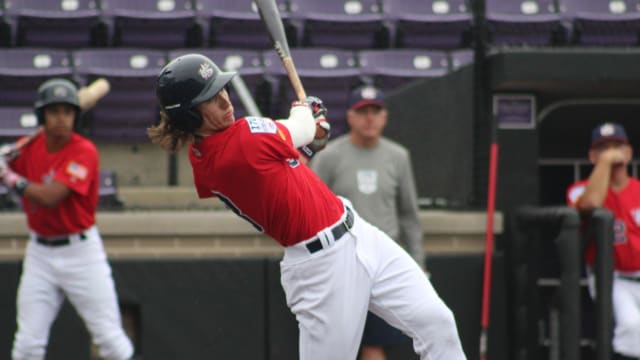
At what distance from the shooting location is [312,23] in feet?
32.5

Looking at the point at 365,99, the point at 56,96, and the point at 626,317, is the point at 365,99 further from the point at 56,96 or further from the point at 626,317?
the point at 626,317

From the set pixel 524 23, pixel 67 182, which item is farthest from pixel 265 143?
pixel 524 23

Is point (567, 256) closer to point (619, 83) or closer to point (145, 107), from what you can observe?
point (619, 83)

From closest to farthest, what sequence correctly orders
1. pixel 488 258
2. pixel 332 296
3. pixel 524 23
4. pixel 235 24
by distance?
pixel 332 296, pixel 488 258, pixel 524 23, pixel 235 24

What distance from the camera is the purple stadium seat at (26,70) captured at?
8.22m

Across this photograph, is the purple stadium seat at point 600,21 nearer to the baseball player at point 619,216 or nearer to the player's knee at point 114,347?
the baseball player at point 619,216

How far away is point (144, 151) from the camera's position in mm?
7531

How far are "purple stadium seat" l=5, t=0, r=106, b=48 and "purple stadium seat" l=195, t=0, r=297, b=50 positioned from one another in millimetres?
1132

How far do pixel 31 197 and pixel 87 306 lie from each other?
61cm

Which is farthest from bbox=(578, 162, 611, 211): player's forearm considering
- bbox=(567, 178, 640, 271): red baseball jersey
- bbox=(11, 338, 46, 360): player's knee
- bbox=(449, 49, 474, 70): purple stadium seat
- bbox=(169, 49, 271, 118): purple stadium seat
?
bbox=(449, 49, 474, 70): purple stadium seat

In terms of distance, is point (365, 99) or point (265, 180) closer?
point (265, 180)

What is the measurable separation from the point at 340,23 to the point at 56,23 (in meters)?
3.04

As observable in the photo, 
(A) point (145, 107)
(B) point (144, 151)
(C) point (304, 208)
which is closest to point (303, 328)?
(C) point (304, 208)

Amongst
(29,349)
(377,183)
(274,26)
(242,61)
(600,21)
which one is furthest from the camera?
(600,21)
